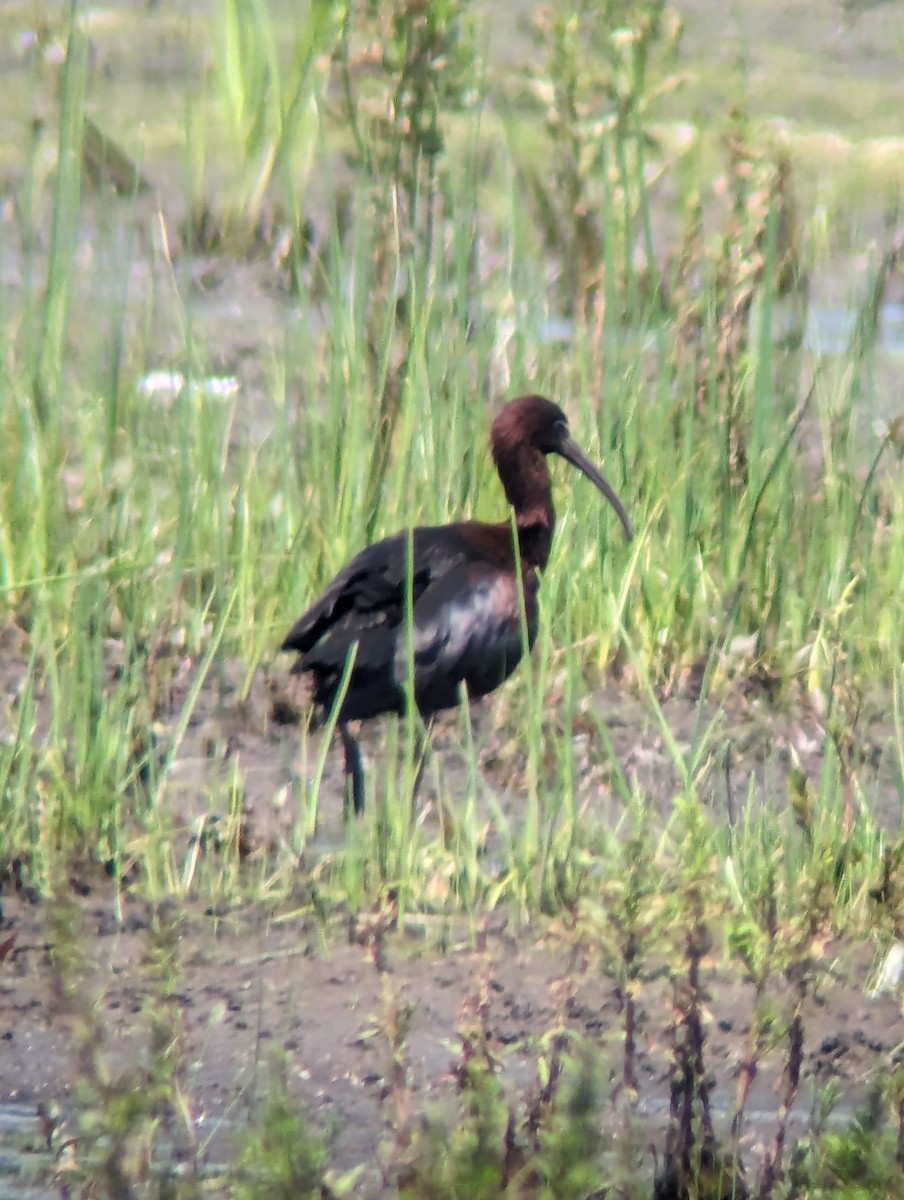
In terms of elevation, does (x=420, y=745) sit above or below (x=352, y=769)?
below

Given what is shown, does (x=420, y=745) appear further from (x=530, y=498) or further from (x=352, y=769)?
(x=530, y=498)

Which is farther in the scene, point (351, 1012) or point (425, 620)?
point (425, 620)

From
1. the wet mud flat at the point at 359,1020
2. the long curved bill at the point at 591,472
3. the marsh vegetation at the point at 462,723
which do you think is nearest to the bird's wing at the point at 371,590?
the marsh vegetation at the point at 462,723

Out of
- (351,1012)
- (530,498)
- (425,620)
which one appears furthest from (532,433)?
(351,1012)

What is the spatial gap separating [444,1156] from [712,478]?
238 centimetres

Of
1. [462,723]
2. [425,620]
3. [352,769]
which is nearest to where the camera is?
[352,769]

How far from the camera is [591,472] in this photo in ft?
13.9

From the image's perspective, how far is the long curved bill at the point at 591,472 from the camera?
4125 mm

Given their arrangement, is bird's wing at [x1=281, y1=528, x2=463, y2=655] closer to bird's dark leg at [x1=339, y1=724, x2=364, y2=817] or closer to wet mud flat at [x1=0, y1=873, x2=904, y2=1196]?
bird's dark leg at [x1=339, y1=724, x2=364, y2=817]

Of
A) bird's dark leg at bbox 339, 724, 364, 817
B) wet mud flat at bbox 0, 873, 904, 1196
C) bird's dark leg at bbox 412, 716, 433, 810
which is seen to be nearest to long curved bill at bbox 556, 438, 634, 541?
bird's dark leg at bbox 412, 716, 433, 810

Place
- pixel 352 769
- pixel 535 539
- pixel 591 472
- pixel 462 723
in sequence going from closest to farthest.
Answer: pixel 352 769, pixel 462 723, pixel 591 472, pixel 535 539

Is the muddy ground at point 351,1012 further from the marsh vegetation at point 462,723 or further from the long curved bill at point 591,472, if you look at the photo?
the long curved bill at point 591,472

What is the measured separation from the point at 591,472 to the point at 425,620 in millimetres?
493

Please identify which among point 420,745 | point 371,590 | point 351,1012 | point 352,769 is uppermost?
point 371,590
